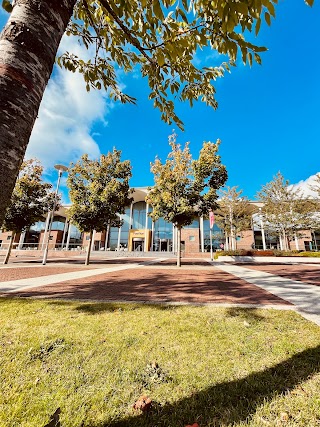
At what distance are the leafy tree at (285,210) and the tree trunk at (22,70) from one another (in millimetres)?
30438

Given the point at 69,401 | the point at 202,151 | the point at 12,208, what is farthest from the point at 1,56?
the point at 12,208

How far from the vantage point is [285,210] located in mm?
27453

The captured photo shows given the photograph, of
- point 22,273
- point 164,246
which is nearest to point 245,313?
point 22,273

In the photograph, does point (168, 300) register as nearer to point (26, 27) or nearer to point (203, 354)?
point (203, 354)

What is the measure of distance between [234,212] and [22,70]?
107 ft

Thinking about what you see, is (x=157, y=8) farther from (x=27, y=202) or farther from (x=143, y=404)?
(x=27, y=202)

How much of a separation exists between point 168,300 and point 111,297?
1.47m

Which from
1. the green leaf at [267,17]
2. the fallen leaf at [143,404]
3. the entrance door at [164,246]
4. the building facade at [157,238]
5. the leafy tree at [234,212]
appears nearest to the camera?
the green leaf at [267,17]

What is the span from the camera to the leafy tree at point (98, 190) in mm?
15742

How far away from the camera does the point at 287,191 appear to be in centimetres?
2825

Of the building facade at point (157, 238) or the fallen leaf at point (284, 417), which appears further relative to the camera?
the building facade at point (157, 238)

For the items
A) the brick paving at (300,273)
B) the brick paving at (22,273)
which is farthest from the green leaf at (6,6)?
the brick paving at (300,273)

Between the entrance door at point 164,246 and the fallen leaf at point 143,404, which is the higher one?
the entrance door at point 164,246

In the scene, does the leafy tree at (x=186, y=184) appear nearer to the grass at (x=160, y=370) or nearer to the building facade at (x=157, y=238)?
the grass at (x=160, y=370)
